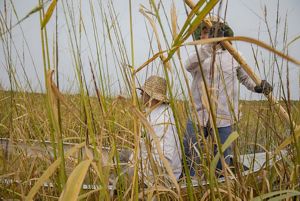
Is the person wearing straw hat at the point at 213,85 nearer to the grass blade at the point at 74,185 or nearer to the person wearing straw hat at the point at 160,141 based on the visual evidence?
the person wearing straw hat at the point at 160,141

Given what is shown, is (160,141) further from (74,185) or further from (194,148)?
(74,185)

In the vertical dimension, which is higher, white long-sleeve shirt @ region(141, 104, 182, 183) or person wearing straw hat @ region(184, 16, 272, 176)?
person wearing straw hat @ region(184, 16, 272, 176)

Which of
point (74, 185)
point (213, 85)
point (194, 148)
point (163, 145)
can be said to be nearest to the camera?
point (74, 185)

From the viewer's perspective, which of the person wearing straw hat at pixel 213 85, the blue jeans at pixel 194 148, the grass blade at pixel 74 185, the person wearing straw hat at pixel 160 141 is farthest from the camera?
the blue jeans at pixel 194 148

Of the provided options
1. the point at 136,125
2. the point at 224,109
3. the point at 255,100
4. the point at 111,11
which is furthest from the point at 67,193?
the point at 224,109

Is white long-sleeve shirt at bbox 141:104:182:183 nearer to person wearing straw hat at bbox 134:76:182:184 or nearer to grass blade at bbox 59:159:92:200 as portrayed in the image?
person wearing straw hat at bbox 134:76:182:184

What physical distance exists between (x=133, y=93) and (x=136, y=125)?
5 centimetres

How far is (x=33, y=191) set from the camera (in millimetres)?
315

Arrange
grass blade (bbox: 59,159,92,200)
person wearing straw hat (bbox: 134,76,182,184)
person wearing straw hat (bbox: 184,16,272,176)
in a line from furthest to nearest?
person wearing straw hat (bbox: 134,76,182,184) → person wearing straw hat (bbox: 184,16,272,176) → grass blade (bbox: 59,159,92,200)

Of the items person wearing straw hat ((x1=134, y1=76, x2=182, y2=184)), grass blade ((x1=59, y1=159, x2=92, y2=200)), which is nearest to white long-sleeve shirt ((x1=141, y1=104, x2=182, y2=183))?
person wearing straw hat ((x1=134, y1=76, x2=182, y2=184))

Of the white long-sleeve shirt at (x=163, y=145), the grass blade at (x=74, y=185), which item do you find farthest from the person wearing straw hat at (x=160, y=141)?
the grass blade at (x=74, y=185)

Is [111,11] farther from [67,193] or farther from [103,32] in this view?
[67,193]

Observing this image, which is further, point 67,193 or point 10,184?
point 10,184

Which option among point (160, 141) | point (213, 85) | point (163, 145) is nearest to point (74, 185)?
point (213, 85)
